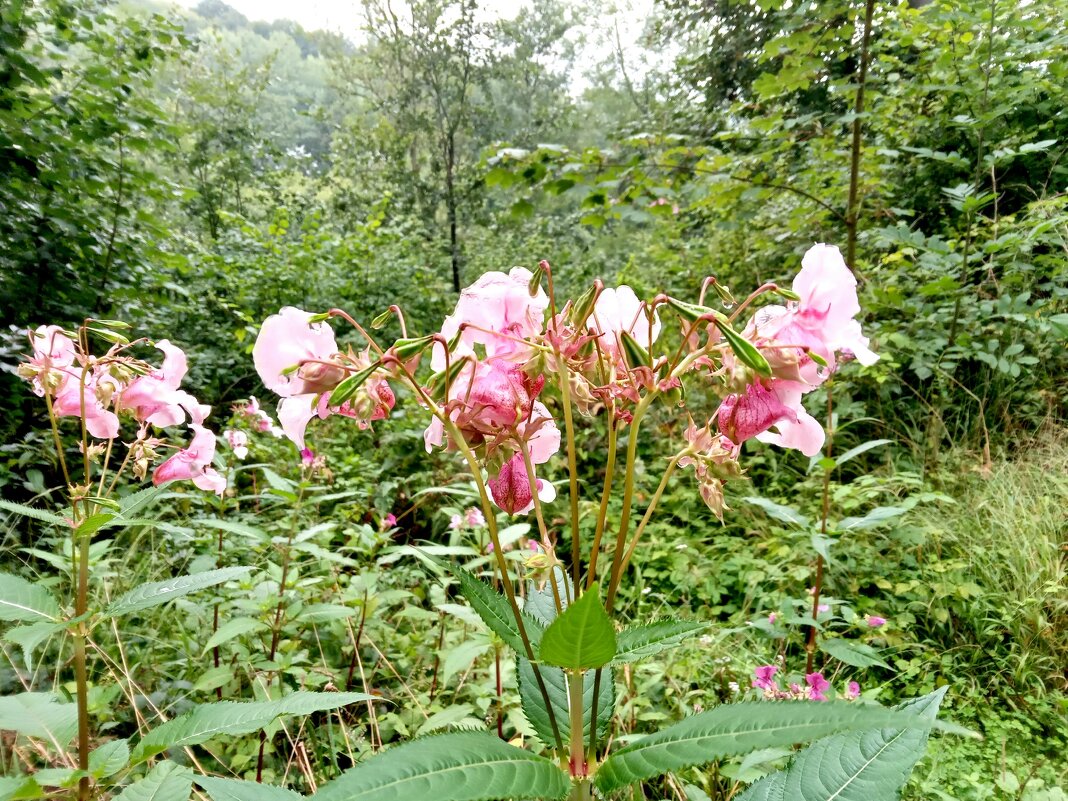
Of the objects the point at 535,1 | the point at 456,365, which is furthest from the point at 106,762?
the point at 535,1

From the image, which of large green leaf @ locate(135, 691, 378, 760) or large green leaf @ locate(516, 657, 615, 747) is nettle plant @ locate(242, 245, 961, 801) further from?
large green leaf @ locate(135, 691, 378, 760)

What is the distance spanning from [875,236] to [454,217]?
645 centimetres

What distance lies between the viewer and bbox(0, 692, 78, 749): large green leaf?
933mm

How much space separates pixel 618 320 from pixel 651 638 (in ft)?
1.17

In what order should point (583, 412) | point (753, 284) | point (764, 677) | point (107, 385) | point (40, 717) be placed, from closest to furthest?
point (583, 412) → point (40, 717) → point (107, 385) → point (764, 677) → point (753, 284)

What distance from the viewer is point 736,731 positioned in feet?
1.47

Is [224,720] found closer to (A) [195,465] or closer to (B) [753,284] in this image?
(A) [195,465]

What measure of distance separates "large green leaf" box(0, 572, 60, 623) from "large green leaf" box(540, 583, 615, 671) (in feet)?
3.33

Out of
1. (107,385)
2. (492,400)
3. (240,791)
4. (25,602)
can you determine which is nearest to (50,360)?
(107,385)

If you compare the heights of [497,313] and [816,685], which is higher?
[497,313]

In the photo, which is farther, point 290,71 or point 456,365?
point 290,71

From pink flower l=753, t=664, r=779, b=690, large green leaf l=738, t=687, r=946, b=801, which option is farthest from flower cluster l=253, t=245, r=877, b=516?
pink flower l=753, t=664, r=779, b=690

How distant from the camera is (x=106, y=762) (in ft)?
2.91

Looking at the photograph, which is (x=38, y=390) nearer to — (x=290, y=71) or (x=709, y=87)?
(x=709, y=87)
